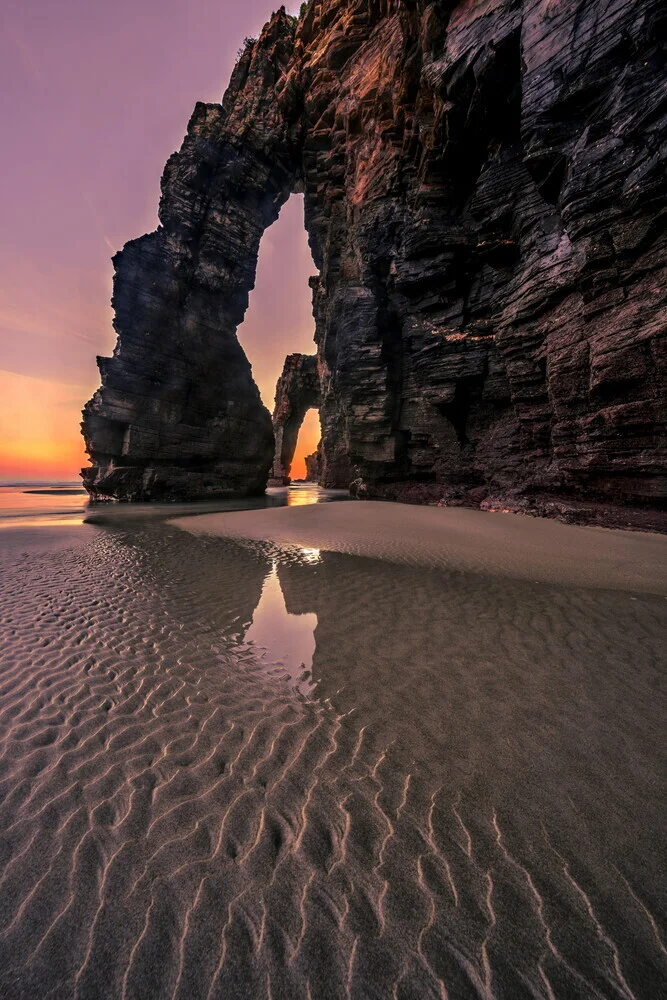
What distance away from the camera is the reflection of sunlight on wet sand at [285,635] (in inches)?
180

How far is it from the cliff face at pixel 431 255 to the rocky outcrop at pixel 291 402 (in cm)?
2613

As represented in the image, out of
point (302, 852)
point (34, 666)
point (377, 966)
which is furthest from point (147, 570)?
point (377, 966)

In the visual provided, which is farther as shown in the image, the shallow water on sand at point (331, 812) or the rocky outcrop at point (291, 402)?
the rocky outcrop at point (291, 402)

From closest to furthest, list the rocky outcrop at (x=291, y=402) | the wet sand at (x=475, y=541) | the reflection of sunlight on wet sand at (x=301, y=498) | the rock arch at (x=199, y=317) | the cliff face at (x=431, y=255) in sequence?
the wet sand at (x=475, y=541)
the cliff face at (x=431, y=255)
the reflection of sunlight on wet sand at (x=301, y=498)
the rock arch at (x=199, y=317)
the rocky outcrop at (x=291, y=402)

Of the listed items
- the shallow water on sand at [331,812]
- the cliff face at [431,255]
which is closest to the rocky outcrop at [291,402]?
the cliff face at [431,255]

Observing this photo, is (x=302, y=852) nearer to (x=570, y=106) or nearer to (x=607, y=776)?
(x=607, y=776)

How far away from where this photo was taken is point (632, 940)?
1784mm

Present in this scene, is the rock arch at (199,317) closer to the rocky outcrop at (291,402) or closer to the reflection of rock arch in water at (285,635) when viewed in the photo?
the reflection of rock arch in water at (285,635)

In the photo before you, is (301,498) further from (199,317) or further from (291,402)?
(291,402)

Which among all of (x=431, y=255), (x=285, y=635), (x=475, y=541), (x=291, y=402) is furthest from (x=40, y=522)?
(x=291, y=402)

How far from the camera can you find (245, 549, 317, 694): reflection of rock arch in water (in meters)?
4.59

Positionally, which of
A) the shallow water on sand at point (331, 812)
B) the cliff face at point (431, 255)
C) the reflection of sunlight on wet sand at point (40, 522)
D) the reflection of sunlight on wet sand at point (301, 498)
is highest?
the cliff face at point (431, 255)

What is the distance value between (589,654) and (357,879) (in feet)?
14.4

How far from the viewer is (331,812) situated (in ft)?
8.41
